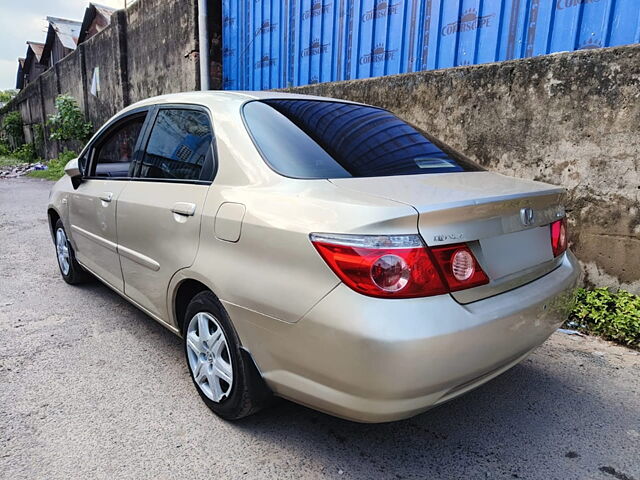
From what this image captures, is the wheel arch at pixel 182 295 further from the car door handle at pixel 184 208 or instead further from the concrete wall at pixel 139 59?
the concrete wall at pixel 139 59

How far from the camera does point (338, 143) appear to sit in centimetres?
214

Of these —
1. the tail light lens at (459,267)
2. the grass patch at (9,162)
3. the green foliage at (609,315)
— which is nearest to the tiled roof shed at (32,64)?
the grass patch at (9,162)

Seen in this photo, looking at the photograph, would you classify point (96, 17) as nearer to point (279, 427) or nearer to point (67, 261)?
point (67, 261)

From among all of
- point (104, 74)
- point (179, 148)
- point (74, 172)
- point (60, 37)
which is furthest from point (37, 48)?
point (179, 148)

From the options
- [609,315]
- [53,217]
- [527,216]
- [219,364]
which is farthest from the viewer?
[53,217]

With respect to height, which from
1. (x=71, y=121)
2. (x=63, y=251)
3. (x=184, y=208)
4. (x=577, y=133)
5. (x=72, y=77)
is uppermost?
(x=72, y=77)

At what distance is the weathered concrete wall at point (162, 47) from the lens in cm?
815

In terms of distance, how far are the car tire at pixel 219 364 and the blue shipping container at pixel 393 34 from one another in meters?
3.71

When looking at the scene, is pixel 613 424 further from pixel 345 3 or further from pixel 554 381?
pixel 345 3

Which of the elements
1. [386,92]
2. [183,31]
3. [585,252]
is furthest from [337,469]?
[183,31]

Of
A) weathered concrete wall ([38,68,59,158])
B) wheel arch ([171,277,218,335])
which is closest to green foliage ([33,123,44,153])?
weathered concrete wall ([38,68,59,158])

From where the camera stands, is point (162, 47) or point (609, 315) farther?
point (162, 47)

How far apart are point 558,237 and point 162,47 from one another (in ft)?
30.3

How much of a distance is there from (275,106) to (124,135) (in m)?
1.84
